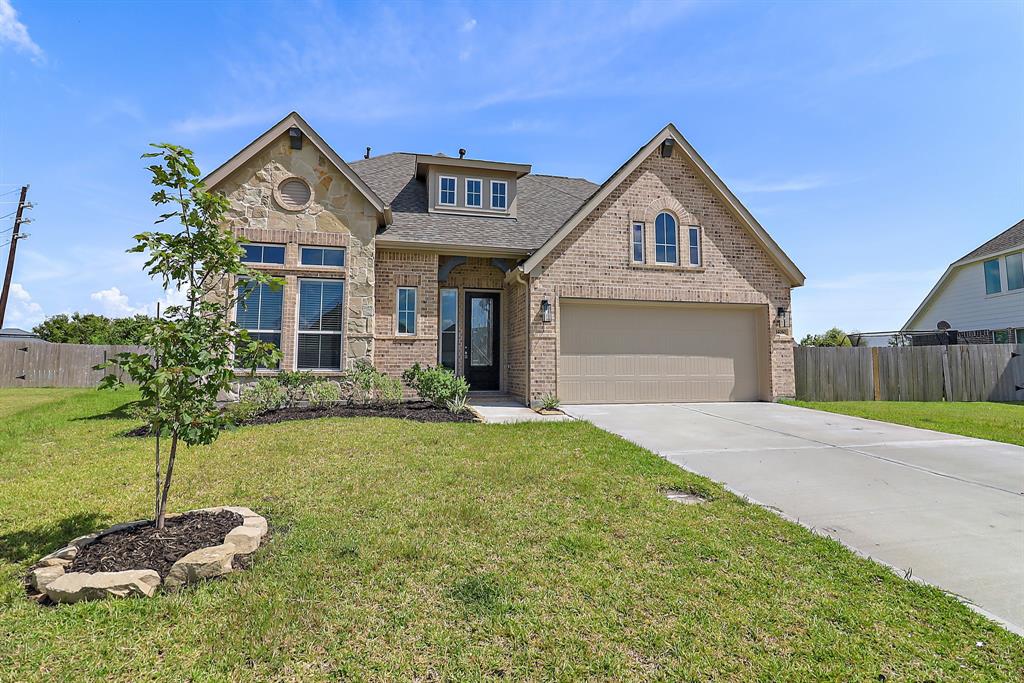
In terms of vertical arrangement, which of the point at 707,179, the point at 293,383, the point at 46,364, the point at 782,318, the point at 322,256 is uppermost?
the point at 707,179

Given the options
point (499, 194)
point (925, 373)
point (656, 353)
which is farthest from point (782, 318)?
point (499, 194)

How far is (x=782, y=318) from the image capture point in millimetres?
12836

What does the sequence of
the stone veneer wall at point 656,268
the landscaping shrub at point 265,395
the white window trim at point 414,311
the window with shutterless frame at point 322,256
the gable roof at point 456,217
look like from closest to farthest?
the landscaping shrub at point 265,395
the window with shutterless frame at point 322,256
the stone veneer wall at point 656,268
the white window trim at point 414,311
the gable roof at point 456,217

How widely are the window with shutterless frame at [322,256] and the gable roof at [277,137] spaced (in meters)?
1.46

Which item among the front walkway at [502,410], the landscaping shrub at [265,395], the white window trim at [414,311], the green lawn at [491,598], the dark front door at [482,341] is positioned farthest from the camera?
the dark front door at [482,341]

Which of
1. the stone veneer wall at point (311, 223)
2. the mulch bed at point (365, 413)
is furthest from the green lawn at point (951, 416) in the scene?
the stone veneer wall at point (311, 223)

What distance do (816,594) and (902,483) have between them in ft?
11.3

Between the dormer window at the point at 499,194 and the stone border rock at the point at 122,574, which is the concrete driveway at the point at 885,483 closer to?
the stone border rock at the point at 122,574

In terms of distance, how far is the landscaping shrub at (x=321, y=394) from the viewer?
10352 mm

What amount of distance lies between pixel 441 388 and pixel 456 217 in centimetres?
537

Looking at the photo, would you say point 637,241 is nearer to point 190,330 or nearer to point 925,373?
point 925,373

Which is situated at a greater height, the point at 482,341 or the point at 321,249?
the point at 321,249

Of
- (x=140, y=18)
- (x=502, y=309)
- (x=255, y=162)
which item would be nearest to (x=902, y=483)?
(x=502, y=309)

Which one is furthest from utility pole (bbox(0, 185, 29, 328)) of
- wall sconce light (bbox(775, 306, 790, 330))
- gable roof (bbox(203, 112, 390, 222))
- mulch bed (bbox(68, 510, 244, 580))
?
wall sconce light (bbox(775, 306, 790, 330))
